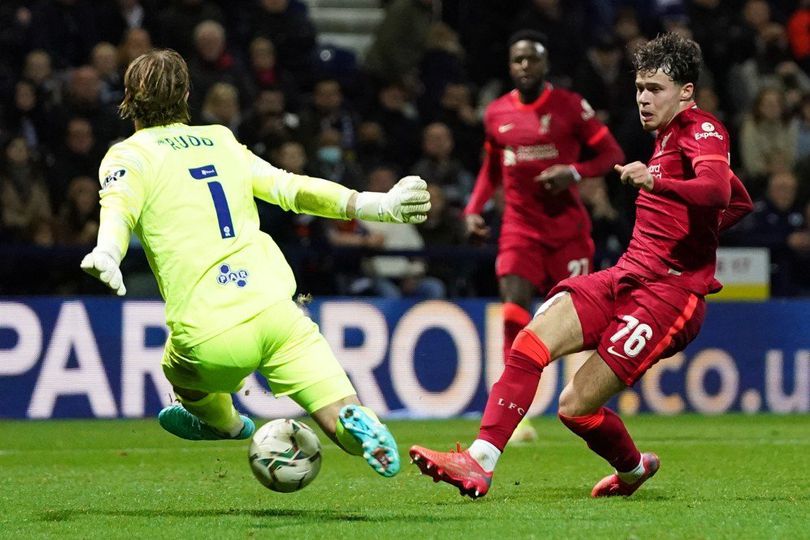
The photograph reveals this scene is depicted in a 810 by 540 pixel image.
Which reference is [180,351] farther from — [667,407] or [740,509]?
[667,407]

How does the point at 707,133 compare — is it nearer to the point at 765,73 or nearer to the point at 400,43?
the point at 400,43

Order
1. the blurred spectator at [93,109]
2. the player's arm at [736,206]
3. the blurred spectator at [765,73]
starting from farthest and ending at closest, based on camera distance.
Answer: the blurred spectator at [765,73] < the blurred spectator at [93,109] < the player's arm at [736,206]

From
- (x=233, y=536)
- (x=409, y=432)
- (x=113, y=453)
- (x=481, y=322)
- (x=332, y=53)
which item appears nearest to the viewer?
(x=233, y=536)

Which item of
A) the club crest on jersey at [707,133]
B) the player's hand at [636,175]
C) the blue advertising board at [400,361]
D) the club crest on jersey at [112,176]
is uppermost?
the club crest on jersey at [112,176]

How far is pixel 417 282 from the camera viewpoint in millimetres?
12859

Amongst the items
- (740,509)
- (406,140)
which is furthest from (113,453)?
(406,140)

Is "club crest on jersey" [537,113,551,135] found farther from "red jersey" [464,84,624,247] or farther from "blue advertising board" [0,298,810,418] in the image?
"blue advertising board" [0,298,810,418]

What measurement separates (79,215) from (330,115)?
2.76 meters

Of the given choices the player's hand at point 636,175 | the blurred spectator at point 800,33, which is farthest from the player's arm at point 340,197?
the blurred spectator at point 800,33

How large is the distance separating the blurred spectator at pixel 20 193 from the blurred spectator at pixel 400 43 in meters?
3.83

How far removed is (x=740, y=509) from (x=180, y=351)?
2296mm

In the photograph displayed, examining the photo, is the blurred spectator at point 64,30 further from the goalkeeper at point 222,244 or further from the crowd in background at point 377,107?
the goalkeeper at point 222,244

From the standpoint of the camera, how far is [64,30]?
44.7 feet

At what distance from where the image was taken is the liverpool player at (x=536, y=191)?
32.1 ft
